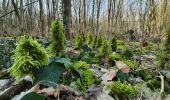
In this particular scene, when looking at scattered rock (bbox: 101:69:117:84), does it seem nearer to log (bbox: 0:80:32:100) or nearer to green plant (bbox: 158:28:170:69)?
log (bbox: 0:80:32:100)

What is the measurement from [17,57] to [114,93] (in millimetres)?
646

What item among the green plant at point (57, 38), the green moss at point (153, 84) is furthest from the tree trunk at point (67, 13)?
the green moss at point (153, 84)

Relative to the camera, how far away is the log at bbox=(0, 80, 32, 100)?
66.0 inches

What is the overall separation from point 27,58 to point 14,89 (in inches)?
8.7

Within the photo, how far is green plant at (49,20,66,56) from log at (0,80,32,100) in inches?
56.2

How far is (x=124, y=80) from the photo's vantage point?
2453 mm

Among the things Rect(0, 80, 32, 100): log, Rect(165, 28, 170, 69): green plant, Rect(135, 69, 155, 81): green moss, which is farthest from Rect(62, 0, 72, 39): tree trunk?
Rect(0, 80, 32, 100): log

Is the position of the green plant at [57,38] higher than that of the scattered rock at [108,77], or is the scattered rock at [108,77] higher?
the green plant at [57,38]

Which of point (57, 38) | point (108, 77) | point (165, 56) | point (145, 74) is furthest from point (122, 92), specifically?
point (165, 56)

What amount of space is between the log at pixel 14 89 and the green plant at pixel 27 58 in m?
0.06

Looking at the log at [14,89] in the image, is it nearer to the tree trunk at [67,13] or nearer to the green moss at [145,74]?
the green moss at [145,74]

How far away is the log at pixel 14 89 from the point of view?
1.68m

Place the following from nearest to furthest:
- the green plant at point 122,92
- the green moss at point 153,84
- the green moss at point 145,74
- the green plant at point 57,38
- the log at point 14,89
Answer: the log at point 14,89, the green plant at point 122,92, the green moss at point 153,84, the green moss at point 145,74, the green plant at point 57,38

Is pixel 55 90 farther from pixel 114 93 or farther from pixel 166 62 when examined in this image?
pixel 166 62
